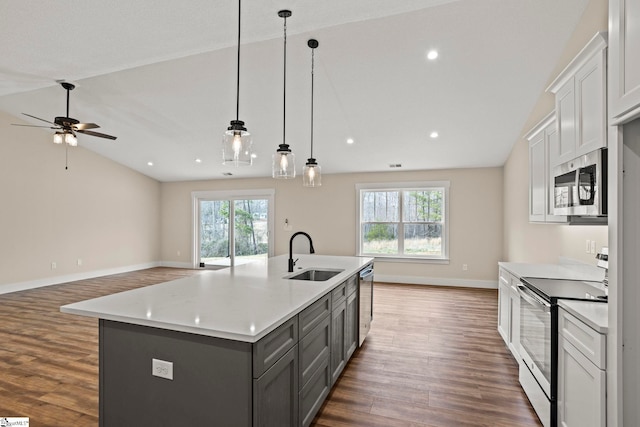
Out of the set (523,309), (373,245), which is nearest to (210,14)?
(523,309)

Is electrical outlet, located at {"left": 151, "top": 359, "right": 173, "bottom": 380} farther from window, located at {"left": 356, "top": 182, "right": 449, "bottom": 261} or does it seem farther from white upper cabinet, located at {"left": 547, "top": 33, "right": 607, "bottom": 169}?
window, located at {"left": 356, "top": 182, "right": 449, "bottom": 261}

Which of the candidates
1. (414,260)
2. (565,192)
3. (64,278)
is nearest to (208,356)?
(565,192)

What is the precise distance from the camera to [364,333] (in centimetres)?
343

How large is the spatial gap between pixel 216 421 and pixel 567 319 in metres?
1.89

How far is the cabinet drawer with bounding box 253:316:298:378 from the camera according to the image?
1.39m

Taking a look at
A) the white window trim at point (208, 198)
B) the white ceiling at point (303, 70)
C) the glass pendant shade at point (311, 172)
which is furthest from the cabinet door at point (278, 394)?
the white window trim at point (208, 198)

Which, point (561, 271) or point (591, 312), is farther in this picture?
point (561, 271)

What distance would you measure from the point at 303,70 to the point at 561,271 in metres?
3.41

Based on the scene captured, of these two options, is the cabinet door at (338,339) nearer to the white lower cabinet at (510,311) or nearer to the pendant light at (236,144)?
the pendant light at (236,144)

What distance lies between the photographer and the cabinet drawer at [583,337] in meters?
1.48

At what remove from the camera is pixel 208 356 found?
1.45 meters

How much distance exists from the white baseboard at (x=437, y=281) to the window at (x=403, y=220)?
421mm

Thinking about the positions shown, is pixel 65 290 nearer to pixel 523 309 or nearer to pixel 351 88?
pixel 351 88

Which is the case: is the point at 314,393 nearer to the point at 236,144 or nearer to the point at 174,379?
the point at 174,379
